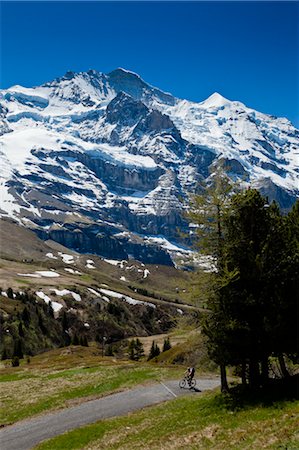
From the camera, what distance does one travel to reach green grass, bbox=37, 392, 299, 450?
902 inches

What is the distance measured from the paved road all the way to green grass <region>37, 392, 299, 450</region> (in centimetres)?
312

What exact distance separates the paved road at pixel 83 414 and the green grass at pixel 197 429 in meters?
3.12

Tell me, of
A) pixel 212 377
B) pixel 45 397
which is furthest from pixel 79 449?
pixel 212 377

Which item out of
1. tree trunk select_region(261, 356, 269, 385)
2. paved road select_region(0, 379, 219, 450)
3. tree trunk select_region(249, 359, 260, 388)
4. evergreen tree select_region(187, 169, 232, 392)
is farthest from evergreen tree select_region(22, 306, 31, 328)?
tree trunk select_region(261, 356, 269, 385)

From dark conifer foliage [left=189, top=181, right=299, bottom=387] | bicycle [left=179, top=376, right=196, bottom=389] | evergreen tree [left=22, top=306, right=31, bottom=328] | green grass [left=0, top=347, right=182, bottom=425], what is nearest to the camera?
dark conifer foliage [left=189, top=181, right=299, bottom=387]

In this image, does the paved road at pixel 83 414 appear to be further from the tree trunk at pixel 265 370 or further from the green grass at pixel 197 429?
the tree trunk at pixel 265 370

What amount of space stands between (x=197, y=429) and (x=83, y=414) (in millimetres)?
15961

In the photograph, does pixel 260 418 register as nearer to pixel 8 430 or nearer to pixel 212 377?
pixel 8 430

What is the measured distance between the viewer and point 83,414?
4019 centimetres

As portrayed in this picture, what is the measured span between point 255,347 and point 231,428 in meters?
5.77

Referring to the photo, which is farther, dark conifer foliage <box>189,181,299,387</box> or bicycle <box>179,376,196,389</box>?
bicycle <box>179,376,196,389</box>

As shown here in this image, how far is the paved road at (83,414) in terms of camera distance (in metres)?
35.7

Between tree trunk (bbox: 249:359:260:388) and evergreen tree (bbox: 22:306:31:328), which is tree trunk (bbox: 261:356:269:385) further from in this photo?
evergreen tree (bbox: 22:306:31:328)

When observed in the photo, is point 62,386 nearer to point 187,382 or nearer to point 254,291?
point 187,382
